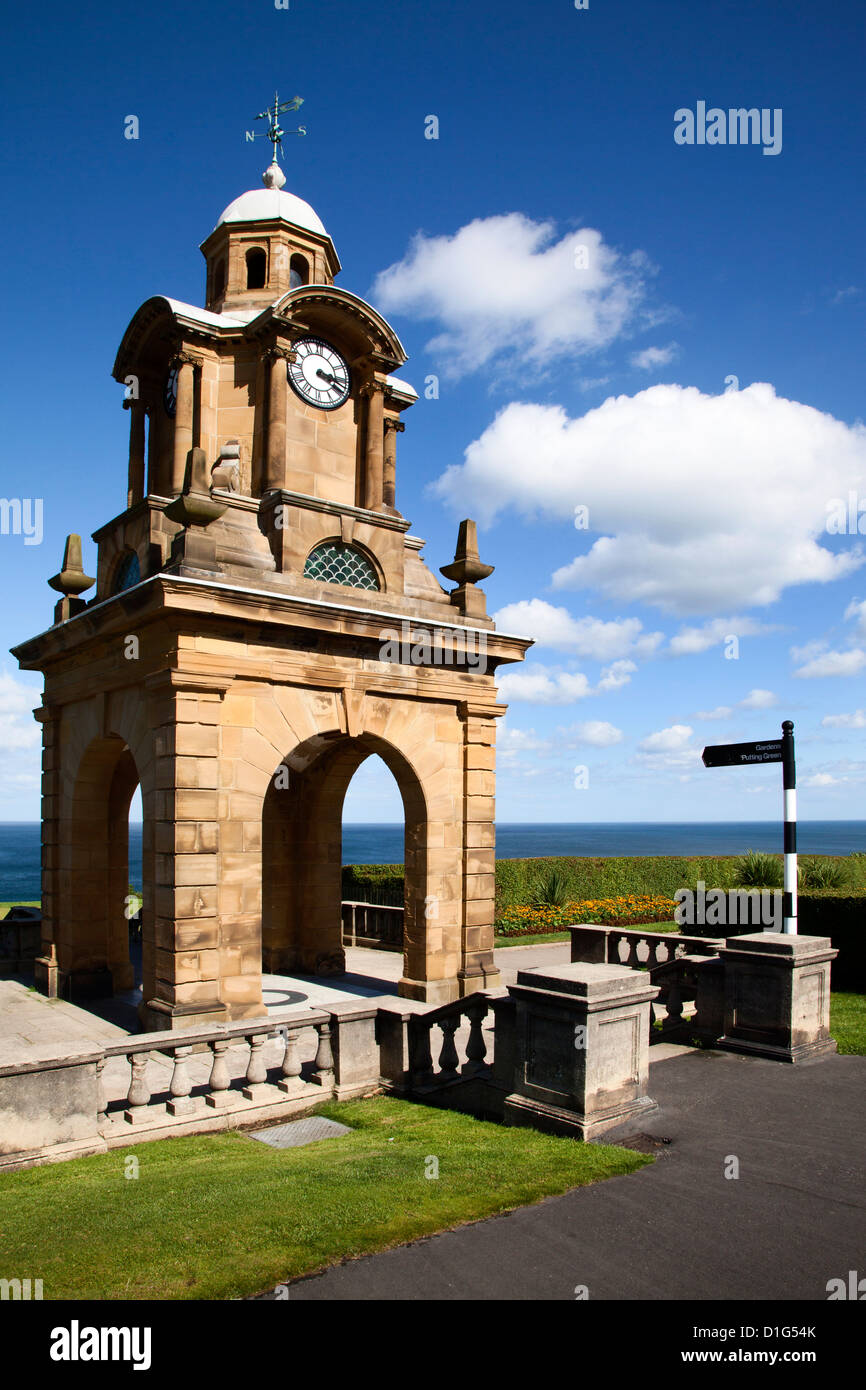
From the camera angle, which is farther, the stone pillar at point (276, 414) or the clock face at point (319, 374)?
the clock face at point (319, 374)

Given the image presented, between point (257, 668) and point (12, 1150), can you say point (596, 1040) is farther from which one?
point (257, 668)

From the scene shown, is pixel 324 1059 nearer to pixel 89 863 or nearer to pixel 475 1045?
pixel 475 1045

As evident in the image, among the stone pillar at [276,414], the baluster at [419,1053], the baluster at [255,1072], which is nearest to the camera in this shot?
the baluster at [255,1072]

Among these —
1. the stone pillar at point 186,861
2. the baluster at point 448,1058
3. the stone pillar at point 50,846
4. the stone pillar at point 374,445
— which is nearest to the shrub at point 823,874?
the baluster at point 448,1058

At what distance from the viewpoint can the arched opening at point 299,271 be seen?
1669cm

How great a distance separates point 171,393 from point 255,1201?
43.0 feet

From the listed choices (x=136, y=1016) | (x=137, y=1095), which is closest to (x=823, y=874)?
(x=136, y=1016)

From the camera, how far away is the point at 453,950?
46.8 ft

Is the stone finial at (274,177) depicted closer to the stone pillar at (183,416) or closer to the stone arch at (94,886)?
the stone pillar at (183,416)

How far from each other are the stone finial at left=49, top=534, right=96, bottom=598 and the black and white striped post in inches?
476

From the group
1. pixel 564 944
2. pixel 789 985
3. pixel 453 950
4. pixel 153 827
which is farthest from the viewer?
pixel 564 944

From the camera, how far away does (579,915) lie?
80.3 feet
